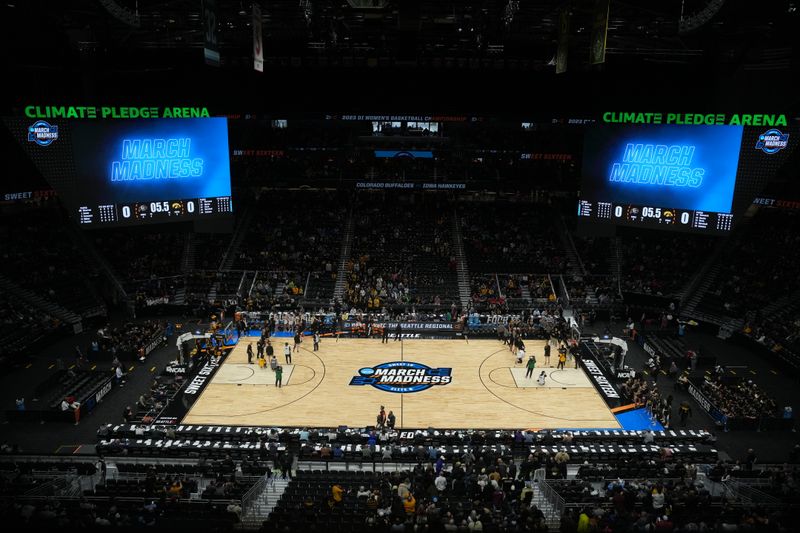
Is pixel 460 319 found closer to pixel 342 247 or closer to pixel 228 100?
pixel 342 247

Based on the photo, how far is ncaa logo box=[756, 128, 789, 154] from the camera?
104 ft

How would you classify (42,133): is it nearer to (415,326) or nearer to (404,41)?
(404,41)

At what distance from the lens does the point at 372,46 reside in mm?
44062

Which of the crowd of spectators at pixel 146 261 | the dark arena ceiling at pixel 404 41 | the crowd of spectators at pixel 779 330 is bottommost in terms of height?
the crowd of spectators at pixel 779 330

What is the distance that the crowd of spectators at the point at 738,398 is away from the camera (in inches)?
1007

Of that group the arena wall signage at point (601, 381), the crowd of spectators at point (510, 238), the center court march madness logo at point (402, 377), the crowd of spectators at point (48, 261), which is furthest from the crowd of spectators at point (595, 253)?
the crowd of spectators at point (48, 261)

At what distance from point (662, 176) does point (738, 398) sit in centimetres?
1257

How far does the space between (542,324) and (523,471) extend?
56.1 ft

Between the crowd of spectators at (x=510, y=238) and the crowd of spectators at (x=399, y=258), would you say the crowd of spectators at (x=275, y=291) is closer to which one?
the crowd of spectators at (x=399, y=258)

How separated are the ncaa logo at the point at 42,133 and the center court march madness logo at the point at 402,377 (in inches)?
784

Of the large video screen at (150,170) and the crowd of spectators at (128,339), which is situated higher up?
the large video screen at (150,170)

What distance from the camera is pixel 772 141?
32.0 m

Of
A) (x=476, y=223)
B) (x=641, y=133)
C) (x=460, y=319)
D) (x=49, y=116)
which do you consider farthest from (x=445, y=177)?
(x=49, y=116)

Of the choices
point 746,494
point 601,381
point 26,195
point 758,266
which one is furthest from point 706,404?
point 26,195
